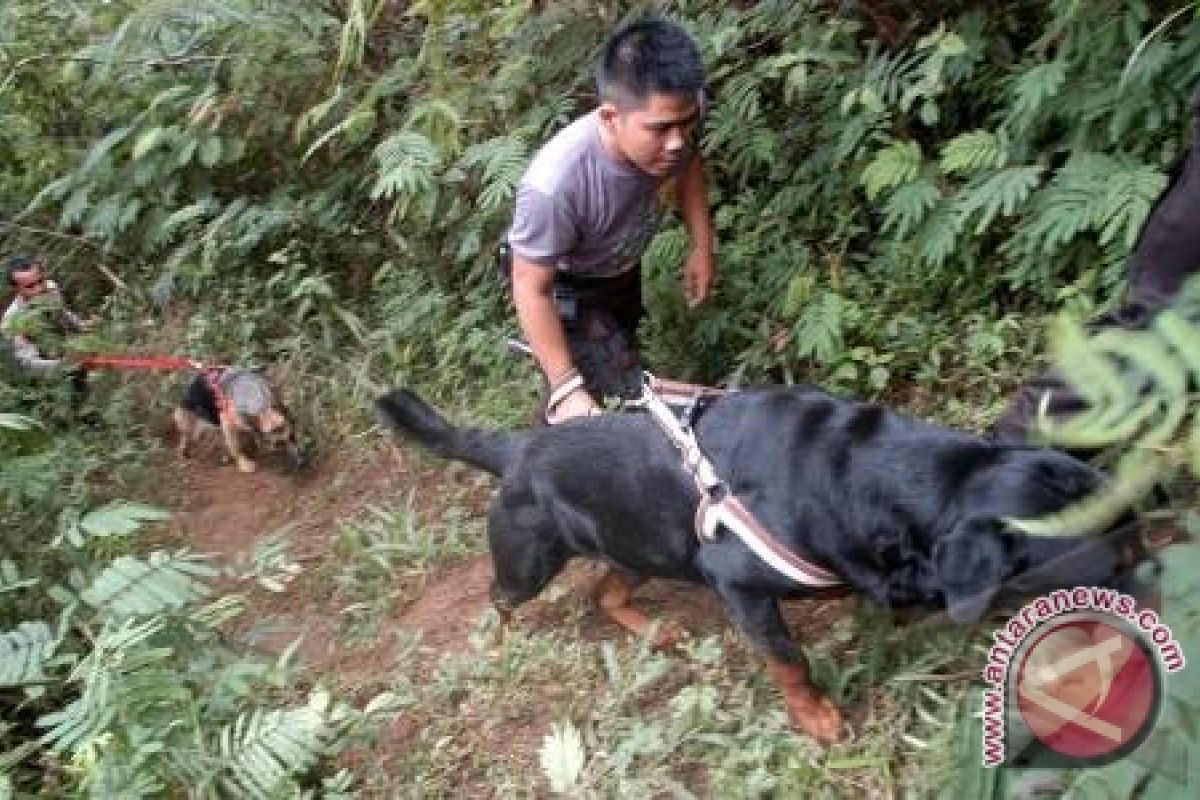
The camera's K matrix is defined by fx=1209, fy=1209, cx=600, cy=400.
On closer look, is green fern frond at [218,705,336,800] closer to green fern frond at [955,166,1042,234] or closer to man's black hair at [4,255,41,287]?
green fern frond at [955,166,1042,234]

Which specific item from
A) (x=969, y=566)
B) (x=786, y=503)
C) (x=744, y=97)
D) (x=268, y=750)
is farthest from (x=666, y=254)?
(x=969, y=566)

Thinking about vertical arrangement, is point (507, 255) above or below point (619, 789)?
above

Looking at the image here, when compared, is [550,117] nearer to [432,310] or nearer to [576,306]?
[432,310]

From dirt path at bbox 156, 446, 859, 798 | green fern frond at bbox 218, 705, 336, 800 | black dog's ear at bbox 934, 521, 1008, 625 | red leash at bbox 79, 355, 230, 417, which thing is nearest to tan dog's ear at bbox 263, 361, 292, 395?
red leash at bbox 79, 355, 230, 417

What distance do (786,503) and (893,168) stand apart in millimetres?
2095

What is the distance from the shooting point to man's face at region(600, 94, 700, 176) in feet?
10.5

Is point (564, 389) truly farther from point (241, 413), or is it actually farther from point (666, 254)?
point (241, 413)

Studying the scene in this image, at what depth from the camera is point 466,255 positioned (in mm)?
5672

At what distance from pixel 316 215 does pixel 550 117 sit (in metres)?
1.92

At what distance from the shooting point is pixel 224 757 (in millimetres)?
3076

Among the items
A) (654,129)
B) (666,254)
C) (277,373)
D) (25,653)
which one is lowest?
(277,373)

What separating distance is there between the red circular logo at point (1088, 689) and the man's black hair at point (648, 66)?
235 cm

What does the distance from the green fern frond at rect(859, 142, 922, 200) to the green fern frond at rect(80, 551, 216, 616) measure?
2.62 meters

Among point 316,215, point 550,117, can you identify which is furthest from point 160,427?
point 550,117
